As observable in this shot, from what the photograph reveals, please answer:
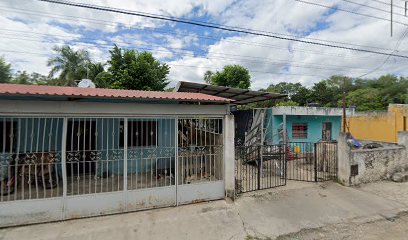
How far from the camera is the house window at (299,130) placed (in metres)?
11.9

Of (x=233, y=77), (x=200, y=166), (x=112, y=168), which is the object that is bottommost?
(x=200, y=166)

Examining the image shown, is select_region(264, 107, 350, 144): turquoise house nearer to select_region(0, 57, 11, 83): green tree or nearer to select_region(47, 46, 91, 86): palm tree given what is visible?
select_region(47, 46, 91, 86): palm tree

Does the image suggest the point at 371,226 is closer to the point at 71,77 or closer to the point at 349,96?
the point at 71,77

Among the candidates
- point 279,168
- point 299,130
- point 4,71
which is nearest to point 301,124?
point 299,130

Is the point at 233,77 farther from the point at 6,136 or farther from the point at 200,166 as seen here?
the point at 6,136

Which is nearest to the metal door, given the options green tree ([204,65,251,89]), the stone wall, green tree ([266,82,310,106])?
the stone wall

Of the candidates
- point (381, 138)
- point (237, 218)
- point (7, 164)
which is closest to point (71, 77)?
point (7, 164)

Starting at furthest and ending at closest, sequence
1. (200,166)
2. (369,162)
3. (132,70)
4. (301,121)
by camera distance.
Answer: (132,70), (301,121), (369,162), (200,166)

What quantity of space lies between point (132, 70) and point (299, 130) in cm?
1286

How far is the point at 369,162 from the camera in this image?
657 centimetres

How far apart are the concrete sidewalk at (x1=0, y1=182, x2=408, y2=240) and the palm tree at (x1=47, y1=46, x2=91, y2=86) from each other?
16069 millimetres

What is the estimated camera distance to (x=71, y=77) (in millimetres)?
16844

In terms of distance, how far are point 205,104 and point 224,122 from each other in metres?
0.68

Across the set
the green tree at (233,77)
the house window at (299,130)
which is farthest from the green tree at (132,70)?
the house window at (299,130)
